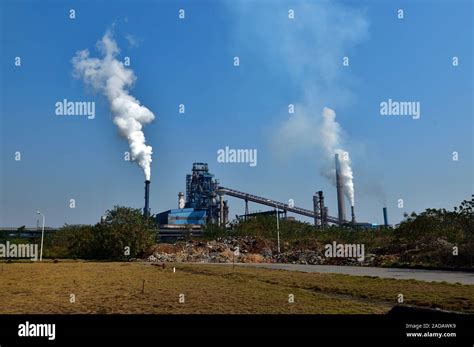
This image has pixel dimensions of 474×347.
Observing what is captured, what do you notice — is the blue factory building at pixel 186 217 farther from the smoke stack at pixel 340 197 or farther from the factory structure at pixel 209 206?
the smoke stack at pixel 340 197

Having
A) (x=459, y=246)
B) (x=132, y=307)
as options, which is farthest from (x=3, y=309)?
(x=459, y=246)

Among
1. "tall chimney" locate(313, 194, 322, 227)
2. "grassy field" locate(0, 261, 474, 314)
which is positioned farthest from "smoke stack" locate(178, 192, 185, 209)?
"grassy field" locate(0, 261, 474, 314)

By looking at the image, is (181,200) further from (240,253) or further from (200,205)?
(240,253)

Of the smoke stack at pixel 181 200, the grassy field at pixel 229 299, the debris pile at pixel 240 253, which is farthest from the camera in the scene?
the smoke stack at pixel 181 200

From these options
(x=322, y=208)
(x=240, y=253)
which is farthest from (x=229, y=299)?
(x=322, y=208)

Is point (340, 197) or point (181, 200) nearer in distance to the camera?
point (340, 197)

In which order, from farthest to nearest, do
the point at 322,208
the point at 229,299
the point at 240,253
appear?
the point at 322,208, the point at 240,253, the point at 229,299

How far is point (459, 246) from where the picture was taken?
108 feet

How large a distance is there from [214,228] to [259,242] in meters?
16.6

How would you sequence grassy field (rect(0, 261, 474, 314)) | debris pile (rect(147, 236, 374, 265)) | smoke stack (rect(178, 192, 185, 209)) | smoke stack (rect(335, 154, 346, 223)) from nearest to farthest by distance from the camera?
grassy field (rect(0, 261, 474, 314)) → debris pile (rect(147, 236, 374, 265)) → smoke stack (rect(335, 154, 346, 223)) → smoke stack (rect(178, 192, 185, 209))

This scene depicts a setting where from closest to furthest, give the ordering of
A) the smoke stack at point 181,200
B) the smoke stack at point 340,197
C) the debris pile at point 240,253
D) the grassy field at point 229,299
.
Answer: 1. the grassy field at point 229,299
2. the debris pile at point 240,253
3. the smoke stack at point 340,197
4. the smoke stack at point 181,200

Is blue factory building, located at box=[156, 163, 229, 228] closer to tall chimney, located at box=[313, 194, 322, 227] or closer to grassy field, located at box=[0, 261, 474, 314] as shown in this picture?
tall chimney, located at box=[313, 194, 322, 227]

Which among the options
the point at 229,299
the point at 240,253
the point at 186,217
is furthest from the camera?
the point at 186,217

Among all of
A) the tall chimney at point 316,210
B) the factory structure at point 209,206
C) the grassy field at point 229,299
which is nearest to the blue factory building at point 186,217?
the factory structure at point 209,206
